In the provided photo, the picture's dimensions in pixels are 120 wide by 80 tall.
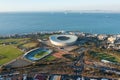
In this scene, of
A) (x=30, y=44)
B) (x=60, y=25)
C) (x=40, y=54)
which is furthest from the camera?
(x=60, y=25)

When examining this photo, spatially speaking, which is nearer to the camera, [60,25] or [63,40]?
[63,40]

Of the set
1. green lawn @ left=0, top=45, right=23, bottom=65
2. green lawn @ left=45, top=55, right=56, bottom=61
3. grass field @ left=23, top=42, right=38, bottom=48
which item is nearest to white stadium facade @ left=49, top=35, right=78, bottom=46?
grass field @ left=23, top=42, right=38, bottom=48

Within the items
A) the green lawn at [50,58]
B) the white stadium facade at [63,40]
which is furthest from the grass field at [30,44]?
the green lawn at [50,58]

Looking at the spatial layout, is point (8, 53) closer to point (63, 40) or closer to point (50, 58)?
point (50, 58)

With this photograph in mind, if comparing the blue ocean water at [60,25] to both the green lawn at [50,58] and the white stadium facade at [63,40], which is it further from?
the green lawn at [50,58]

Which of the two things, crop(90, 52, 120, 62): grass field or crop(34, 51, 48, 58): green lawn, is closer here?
crop(90, 52, 120, 62): grass field

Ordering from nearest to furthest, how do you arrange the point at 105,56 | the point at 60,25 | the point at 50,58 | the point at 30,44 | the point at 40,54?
the point at 50,58, the point at 105,56, the point at 40,54, the point at 30,44, the point at 60,25

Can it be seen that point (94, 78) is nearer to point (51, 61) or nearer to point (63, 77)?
point (63, 77)

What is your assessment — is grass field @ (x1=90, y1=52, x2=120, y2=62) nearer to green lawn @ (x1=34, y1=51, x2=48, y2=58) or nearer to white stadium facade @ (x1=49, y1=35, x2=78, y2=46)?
white stadium facade @ (x1=49, y1=35, x2=78, y2=46)

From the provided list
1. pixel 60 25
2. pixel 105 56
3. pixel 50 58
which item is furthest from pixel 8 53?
pixel 60 25

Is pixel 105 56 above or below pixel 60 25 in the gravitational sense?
above
